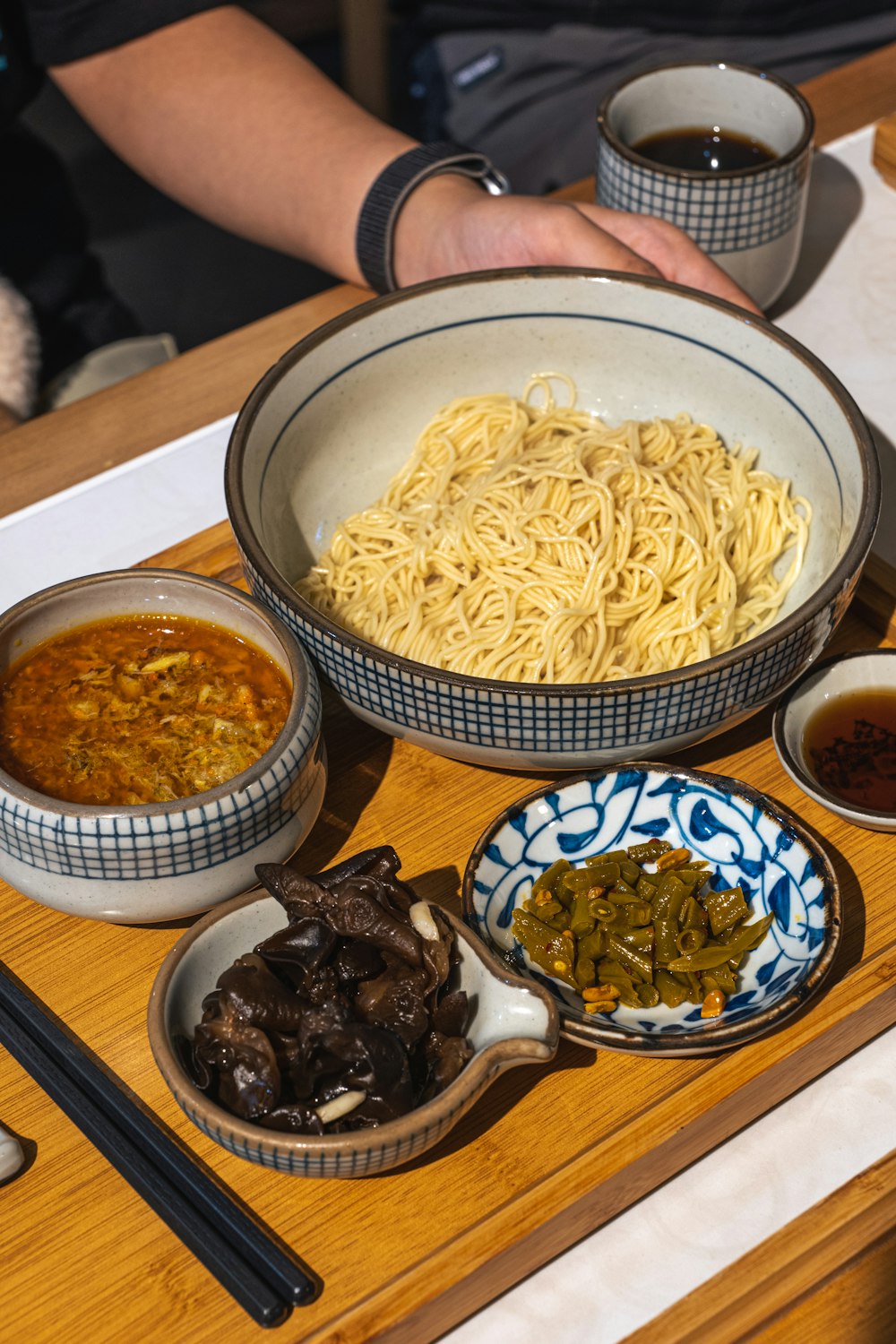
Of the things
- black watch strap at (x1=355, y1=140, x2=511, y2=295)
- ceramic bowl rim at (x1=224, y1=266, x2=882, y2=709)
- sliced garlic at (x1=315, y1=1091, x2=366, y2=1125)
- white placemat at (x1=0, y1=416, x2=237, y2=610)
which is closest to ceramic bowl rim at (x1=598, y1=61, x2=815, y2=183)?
black watch strap at (x1=355, y1=140, x2=511, y2=295)

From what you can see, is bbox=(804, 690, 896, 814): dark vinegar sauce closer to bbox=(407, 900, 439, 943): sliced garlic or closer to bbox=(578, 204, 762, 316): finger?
bbox=(407, 900, 439, 943): sliced garlic

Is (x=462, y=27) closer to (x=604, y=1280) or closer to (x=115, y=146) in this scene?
(x=115, y=146)

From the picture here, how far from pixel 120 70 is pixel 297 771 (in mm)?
1946

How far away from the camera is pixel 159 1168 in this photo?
52.3 inches

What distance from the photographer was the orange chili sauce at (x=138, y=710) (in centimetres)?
147

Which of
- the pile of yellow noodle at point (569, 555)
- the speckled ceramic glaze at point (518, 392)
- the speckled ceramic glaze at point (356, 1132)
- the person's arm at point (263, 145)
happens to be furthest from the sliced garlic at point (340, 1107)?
the person's arm at point (263, 145)

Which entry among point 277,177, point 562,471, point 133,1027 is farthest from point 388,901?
point 277,177

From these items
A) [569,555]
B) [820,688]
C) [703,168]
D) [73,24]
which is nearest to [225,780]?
[569,555]

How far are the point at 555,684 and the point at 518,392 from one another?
804mm

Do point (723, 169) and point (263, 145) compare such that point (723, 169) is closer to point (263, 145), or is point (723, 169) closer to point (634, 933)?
point (263, 145)

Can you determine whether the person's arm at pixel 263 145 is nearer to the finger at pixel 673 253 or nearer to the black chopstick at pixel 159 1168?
the finger at pixel 673 253

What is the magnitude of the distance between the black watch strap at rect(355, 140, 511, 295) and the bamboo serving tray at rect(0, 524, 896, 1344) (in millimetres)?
1276

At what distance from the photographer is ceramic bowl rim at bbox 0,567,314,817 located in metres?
1.35

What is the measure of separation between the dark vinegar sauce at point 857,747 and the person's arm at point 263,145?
1.00 meters
